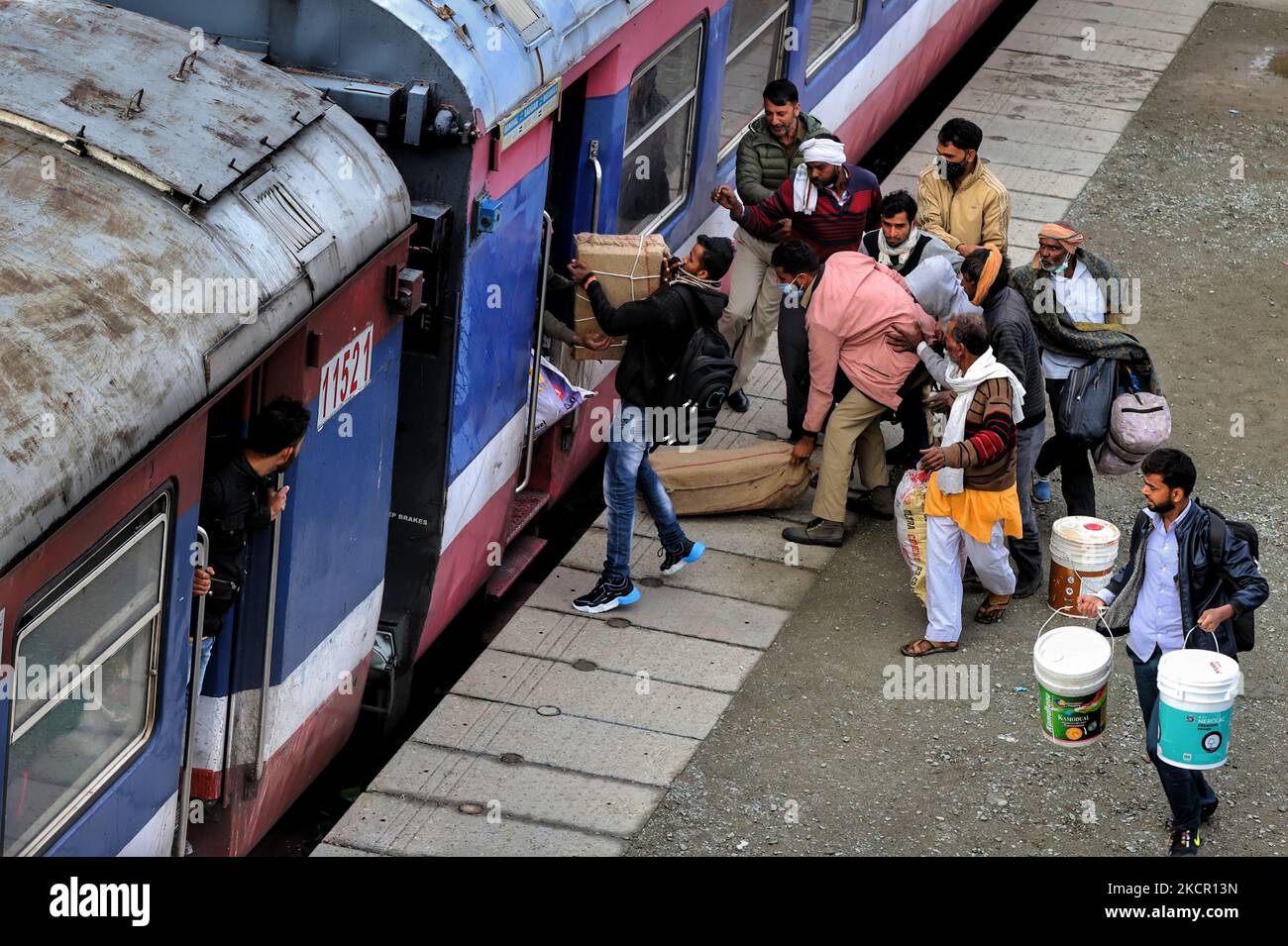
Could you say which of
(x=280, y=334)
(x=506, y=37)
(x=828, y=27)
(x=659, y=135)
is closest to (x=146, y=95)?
(x=280, y=334)

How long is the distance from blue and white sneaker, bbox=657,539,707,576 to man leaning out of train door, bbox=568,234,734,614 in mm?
245

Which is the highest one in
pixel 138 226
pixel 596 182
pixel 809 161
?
pixel 138 226

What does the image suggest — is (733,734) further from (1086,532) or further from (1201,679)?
(1201,679)

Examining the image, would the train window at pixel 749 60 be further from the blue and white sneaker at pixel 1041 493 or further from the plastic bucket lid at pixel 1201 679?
the plastic bucket lid at pixel 1201 679

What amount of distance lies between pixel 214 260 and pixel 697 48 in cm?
418

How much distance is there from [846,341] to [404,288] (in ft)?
9.23

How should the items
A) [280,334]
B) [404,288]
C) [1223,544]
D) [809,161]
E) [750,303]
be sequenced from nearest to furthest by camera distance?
[280,334], [404,288], [1223,544], [809,161], [750,303]

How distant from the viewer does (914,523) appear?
25.8 ft

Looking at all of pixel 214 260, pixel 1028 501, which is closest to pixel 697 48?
pixel 1028 501

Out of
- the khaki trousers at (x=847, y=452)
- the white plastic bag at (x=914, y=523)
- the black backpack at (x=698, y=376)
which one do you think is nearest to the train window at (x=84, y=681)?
the black backpack at (x=698, y=376)

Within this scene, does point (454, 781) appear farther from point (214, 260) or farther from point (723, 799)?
point (214, 260)

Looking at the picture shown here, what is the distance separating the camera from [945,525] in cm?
757

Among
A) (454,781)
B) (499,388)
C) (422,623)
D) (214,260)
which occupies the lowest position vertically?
(454,781)

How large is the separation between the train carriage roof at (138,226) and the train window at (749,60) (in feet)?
12.2
